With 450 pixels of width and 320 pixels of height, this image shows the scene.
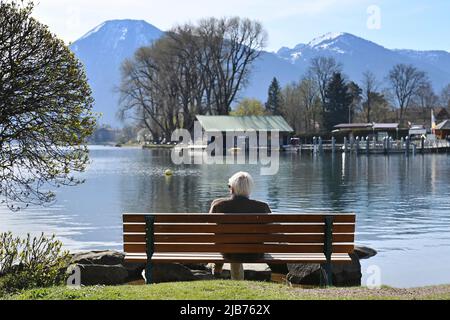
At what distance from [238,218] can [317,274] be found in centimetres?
342

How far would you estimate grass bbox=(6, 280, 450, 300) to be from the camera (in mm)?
6340

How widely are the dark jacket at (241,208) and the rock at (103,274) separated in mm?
3538

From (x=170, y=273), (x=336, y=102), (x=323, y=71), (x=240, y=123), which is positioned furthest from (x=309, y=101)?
(x=170, y=273)

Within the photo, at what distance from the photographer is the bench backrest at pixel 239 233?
328 inches

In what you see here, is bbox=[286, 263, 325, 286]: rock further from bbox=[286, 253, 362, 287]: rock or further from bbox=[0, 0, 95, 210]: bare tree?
bbox=[0, 0, 95, 210]: bare tree

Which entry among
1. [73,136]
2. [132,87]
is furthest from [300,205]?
[132,87]

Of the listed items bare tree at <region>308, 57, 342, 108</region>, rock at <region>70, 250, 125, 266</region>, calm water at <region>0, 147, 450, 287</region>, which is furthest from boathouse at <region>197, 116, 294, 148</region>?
rock at <region>70, 250, 125, 266</region>

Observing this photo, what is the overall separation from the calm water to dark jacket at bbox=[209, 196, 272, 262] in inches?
192

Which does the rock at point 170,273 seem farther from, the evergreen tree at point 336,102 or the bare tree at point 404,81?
the bare tree at point 404,81

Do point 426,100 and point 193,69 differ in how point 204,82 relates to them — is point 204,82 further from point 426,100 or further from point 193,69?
point 426,100

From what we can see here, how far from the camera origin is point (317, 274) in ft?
36.4

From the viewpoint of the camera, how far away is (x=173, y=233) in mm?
8438

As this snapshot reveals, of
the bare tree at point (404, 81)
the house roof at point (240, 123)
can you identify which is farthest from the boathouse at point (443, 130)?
the house roof at point (240, 123)
